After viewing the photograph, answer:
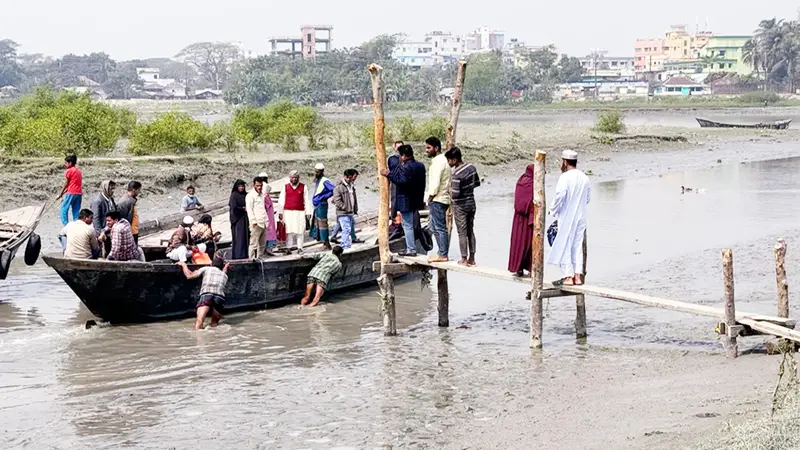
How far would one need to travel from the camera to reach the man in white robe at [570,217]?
1133 cm

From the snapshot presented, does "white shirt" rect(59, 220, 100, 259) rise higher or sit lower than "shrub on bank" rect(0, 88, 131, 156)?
lower

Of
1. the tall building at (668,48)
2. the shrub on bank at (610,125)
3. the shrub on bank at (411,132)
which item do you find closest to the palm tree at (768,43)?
the tall building at (668,48)

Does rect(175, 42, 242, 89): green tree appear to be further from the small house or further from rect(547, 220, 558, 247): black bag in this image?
rect(547, 220, 558, 247): black bag

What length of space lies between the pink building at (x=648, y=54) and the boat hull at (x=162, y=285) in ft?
485

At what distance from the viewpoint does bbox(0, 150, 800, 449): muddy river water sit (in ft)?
30.4

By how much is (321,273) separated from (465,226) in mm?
2618

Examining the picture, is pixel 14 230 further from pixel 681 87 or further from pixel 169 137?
pixel 681 87

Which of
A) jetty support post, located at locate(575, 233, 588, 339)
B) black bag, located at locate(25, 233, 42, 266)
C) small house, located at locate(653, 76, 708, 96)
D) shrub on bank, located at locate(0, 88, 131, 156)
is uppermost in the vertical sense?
small house, located at locate(653, 76, 708, 96)

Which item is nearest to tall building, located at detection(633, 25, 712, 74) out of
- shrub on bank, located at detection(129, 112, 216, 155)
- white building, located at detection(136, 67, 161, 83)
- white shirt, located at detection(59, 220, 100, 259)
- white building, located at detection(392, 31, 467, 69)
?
white building, located at detection(392, 31, 467, 69)

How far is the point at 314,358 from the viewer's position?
11766mm

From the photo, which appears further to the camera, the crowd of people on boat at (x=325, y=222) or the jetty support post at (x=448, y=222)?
the jetty support post at (x=448, y=222)

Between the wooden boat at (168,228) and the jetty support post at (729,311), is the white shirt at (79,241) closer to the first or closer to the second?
the wooden boat at (168,228)

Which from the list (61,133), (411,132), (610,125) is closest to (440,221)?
(61,133)

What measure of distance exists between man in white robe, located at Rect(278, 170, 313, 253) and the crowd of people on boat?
0.01 meters
